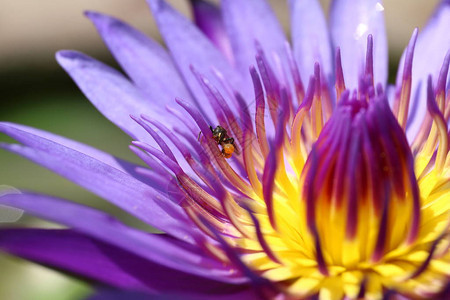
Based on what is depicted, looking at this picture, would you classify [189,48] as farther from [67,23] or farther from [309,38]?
[67,23]

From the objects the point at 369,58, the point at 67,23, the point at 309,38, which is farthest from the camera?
the point at 67,23

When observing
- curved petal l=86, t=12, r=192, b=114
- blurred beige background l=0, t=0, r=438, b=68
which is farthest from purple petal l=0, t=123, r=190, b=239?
blurred beige background l=0, t=0, r=438, b=68

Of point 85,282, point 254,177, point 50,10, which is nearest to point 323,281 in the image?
point 254,177

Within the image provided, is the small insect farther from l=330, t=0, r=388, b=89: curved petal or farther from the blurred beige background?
the blurred beige background

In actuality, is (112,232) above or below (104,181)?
below

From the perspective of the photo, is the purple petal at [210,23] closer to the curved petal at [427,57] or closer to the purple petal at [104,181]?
the curved petal at [427,57]

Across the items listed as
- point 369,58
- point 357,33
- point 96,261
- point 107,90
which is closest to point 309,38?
point 357,33
